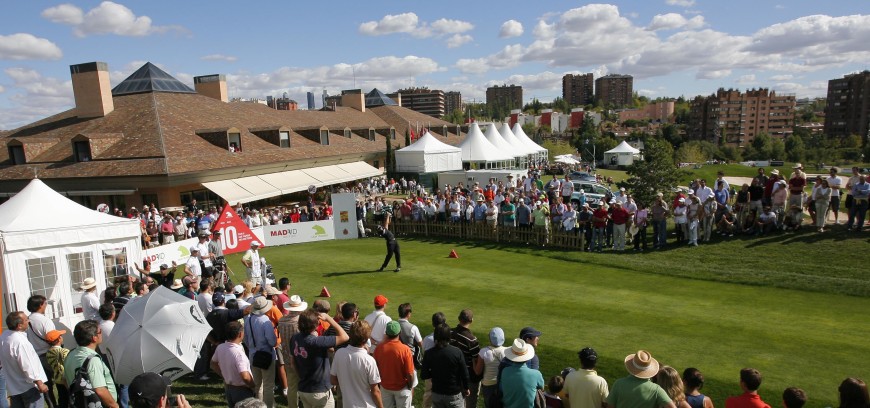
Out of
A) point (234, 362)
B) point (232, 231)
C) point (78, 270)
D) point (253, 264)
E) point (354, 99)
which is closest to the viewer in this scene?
point (234, 362)

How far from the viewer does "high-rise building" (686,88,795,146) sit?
149000mm

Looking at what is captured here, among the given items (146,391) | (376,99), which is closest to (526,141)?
(376,99)

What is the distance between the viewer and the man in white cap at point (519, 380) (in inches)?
225

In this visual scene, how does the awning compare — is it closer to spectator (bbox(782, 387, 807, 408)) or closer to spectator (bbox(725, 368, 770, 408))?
spectator (bbox(725, 368, 770, 408))

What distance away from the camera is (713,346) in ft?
31.3

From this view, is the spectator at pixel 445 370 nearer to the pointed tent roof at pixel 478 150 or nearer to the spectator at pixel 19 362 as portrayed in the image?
the spectator at pixel 19 362

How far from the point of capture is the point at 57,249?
41.5 ft

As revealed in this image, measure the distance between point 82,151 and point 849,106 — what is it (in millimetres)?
178814

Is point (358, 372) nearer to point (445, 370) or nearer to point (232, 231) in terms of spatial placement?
point (445, 370)

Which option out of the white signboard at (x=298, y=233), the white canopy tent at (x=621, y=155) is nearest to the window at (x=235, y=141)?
the white signboard at (x=298, y=233)

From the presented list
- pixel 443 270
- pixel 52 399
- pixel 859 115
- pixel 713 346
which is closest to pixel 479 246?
pixel 443 270

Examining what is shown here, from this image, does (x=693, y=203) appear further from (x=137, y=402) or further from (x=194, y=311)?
(x=137, y=402)

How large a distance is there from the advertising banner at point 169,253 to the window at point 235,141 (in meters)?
15.2

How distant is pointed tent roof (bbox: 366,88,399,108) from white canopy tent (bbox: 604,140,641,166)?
3055 centimetres
